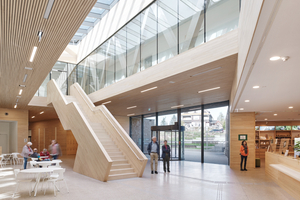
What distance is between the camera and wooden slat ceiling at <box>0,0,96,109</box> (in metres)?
4.68

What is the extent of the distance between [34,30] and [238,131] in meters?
10.5

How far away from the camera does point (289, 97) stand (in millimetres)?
8188

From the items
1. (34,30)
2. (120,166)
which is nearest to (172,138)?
(120,166)

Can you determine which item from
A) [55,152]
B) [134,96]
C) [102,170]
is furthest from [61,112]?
[102,170]

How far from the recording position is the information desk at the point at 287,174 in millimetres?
6602

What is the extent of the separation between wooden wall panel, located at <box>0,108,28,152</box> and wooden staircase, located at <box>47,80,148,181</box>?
5.98 m

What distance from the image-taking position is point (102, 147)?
8789mm

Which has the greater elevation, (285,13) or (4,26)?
(4,26)

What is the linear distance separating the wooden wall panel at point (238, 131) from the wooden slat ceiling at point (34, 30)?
9193mm

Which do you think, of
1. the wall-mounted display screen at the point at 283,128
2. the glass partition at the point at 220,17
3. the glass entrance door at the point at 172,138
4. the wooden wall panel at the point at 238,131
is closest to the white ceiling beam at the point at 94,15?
the glass entrance door at the point at 172,138

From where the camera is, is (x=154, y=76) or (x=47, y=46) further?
(x=154, y=76)

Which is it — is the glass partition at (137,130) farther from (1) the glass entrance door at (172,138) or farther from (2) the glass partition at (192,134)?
(2) the glass partition at (192,134)

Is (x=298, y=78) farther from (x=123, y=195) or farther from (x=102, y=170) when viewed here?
(x=102, y=170)

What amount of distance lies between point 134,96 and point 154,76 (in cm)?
331
